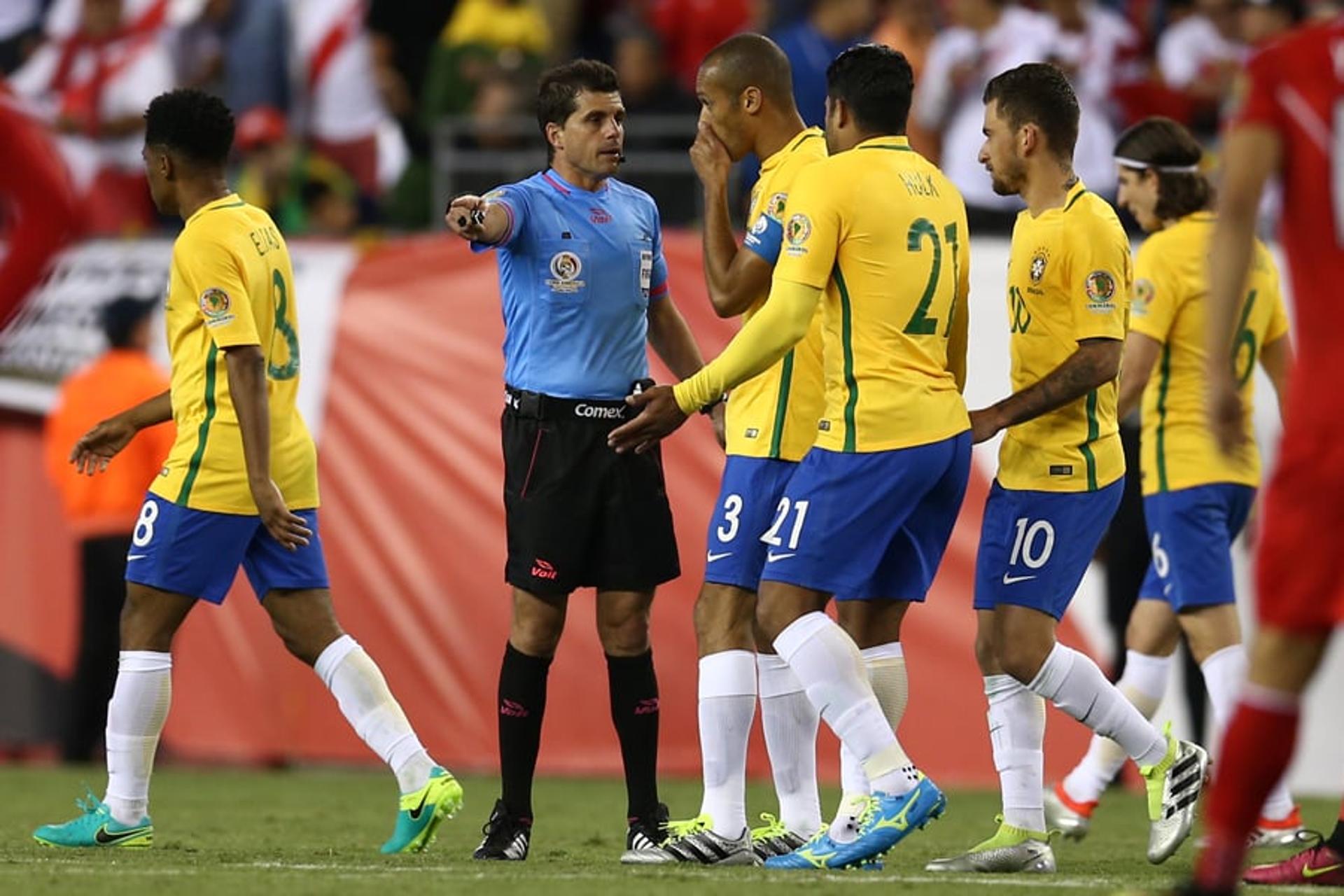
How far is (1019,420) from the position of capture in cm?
730

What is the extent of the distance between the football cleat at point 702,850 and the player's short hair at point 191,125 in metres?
2.73

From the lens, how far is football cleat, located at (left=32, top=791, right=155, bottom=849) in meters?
7.79

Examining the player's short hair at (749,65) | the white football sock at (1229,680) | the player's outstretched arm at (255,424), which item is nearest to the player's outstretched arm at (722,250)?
the player's short hair at (749,65)

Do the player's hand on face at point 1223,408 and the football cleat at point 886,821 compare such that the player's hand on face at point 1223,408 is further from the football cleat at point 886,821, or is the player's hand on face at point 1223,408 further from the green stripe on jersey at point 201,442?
the green stripe on jersey at point 201,442

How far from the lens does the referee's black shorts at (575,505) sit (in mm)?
7512

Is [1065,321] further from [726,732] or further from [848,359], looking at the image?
[726,732]

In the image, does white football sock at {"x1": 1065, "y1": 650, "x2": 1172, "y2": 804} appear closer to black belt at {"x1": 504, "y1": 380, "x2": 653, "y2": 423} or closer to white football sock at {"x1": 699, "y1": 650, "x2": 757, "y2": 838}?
white football sock at {"x1": 699, "y1": 650, "x2": 757, "y2": 838}

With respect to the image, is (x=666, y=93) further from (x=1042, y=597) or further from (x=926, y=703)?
(x=1042, y=597)

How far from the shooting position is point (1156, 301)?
8719mm

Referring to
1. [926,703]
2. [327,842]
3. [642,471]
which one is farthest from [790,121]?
[926,703]

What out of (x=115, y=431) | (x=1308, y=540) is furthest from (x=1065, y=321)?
(x=115, y=431)

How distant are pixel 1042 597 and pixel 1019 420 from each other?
0.61m

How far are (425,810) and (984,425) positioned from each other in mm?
2237

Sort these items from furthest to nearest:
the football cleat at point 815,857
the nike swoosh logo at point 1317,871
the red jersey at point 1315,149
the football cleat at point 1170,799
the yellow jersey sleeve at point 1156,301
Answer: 1. the yellow jersey sleeve at point 1156,301
2. the football cleat at point 1170,799
3. the football cleat at point 815,857
4. the nike swoosh logo at point 1317,871
5. the red jersey at point 1315,149
